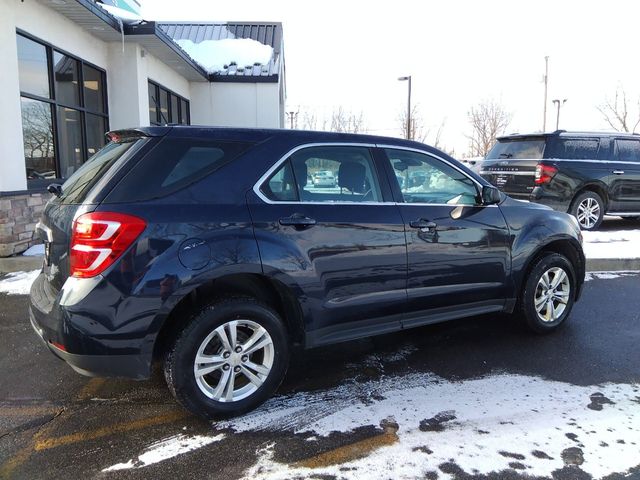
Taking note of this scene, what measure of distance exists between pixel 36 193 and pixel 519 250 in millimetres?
6845

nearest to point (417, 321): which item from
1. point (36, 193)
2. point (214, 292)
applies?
point (214, 292)

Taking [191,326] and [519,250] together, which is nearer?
[191,326]

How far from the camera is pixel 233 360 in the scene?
3.14 m

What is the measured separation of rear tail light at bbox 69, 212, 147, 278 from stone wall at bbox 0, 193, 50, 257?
501 cm

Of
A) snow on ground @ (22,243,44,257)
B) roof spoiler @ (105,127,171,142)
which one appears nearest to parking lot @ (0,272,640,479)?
roof spoiler @ (105,127,171,142)

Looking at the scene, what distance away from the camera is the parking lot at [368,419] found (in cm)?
270

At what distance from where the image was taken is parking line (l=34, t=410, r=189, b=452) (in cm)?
293

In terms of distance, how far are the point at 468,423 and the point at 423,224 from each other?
1389 millimetres

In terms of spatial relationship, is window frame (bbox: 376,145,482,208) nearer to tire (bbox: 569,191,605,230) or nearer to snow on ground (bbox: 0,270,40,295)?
snow on ground (bbox: 0,270,40,295)

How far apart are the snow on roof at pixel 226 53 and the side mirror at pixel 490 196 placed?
12786 millimetres

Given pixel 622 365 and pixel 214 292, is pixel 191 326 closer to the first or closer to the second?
pixel 214 292

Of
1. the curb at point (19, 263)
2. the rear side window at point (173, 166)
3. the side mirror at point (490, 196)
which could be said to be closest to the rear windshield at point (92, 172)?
the rear side window at point (173, 166)

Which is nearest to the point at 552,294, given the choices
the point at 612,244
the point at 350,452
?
the point at 350,452

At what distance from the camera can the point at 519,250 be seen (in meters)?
4.31
